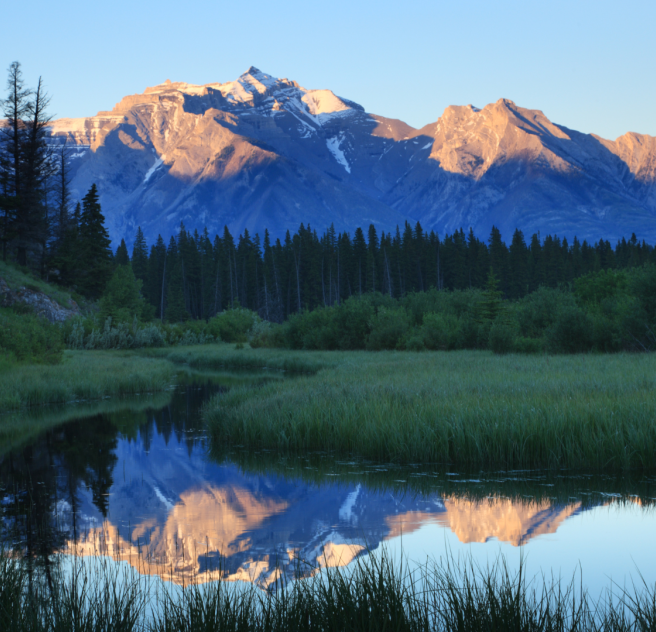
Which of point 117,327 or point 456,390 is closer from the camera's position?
point 456,390

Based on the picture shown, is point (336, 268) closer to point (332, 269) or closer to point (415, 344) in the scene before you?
point (332, 269)

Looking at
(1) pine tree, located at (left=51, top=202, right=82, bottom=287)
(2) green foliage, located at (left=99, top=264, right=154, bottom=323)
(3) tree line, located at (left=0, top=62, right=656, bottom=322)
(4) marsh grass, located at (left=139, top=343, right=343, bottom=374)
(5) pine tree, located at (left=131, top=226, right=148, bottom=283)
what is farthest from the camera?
(5) pine tree, located at (left=131, top=226, right=148, bottom=283)

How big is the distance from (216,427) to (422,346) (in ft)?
76.1

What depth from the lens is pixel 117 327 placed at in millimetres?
46469

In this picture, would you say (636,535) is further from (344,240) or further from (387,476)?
(344,240)

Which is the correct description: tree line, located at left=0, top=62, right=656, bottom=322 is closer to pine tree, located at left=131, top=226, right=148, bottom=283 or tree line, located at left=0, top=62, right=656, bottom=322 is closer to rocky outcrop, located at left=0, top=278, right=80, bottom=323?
pine tree, located at left=131, top=226, right=148, bottom=283

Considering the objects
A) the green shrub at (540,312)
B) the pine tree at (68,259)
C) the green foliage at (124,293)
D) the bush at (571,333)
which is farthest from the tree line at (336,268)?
the bush at (571,333)

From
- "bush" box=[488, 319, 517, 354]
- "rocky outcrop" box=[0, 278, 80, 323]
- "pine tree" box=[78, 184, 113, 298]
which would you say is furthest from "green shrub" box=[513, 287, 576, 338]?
"pine tree" box=[78, 184, 113, 298]

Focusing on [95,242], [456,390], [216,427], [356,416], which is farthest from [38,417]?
[95,242]

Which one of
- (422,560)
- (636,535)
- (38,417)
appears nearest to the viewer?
(422,560)

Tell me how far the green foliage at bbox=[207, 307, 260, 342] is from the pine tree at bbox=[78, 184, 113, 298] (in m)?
11.5

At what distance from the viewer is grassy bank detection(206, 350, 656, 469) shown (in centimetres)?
1127

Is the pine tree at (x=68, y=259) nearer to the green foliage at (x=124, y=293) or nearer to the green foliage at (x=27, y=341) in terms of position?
the green foliage at (x=124, y=293)

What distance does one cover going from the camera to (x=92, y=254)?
56969mm
